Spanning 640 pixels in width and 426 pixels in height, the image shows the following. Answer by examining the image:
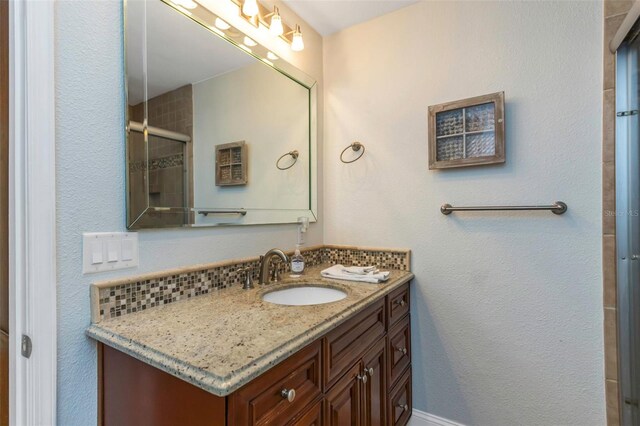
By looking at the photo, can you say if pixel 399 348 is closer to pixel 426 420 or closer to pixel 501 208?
pixel 426 420

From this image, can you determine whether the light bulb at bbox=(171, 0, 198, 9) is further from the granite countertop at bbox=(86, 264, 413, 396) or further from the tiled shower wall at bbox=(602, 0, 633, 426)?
the tiled shower wall at bbox=(602, 0, 633, 426)

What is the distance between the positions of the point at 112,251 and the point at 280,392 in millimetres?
636

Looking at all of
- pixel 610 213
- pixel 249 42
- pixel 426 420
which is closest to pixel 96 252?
pixel 249 42

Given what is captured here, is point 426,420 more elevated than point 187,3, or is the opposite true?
point 187,3

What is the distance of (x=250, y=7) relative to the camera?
1.33 meters

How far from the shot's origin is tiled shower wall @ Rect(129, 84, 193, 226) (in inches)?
38.9

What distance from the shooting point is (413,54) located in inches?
64.0

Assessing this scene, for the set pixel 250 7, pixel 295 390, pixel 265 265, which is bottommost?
pixel 295 390

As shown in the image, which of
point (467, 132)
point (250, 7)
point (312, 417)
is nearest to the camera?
point (312, 417)

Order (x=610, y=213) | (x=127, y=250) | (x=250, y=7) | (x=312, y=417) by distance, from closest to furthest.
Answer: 1. (x=312, y=417)
2. (x=127, y=250)
3. (x=610, y=213)
4. (x=250, y=7)

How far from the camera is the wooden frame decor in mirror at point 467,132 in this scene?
1.38 m

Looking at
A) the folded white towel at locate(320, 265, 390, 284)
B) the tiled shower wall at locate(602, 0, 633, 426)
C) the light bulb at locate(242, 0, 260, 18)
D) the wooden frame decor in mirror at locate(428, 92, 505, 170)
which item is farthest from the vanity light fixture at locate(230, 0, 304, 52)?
the tiled shower wall at locate(602, 0, 633, 426)

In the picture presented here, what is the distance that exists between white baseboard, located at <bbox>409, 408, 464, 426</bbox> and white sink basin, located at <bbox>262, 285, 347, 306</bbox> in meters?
0.85

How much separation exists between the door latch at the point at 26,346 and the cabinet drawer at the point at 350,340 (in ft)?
2.50
